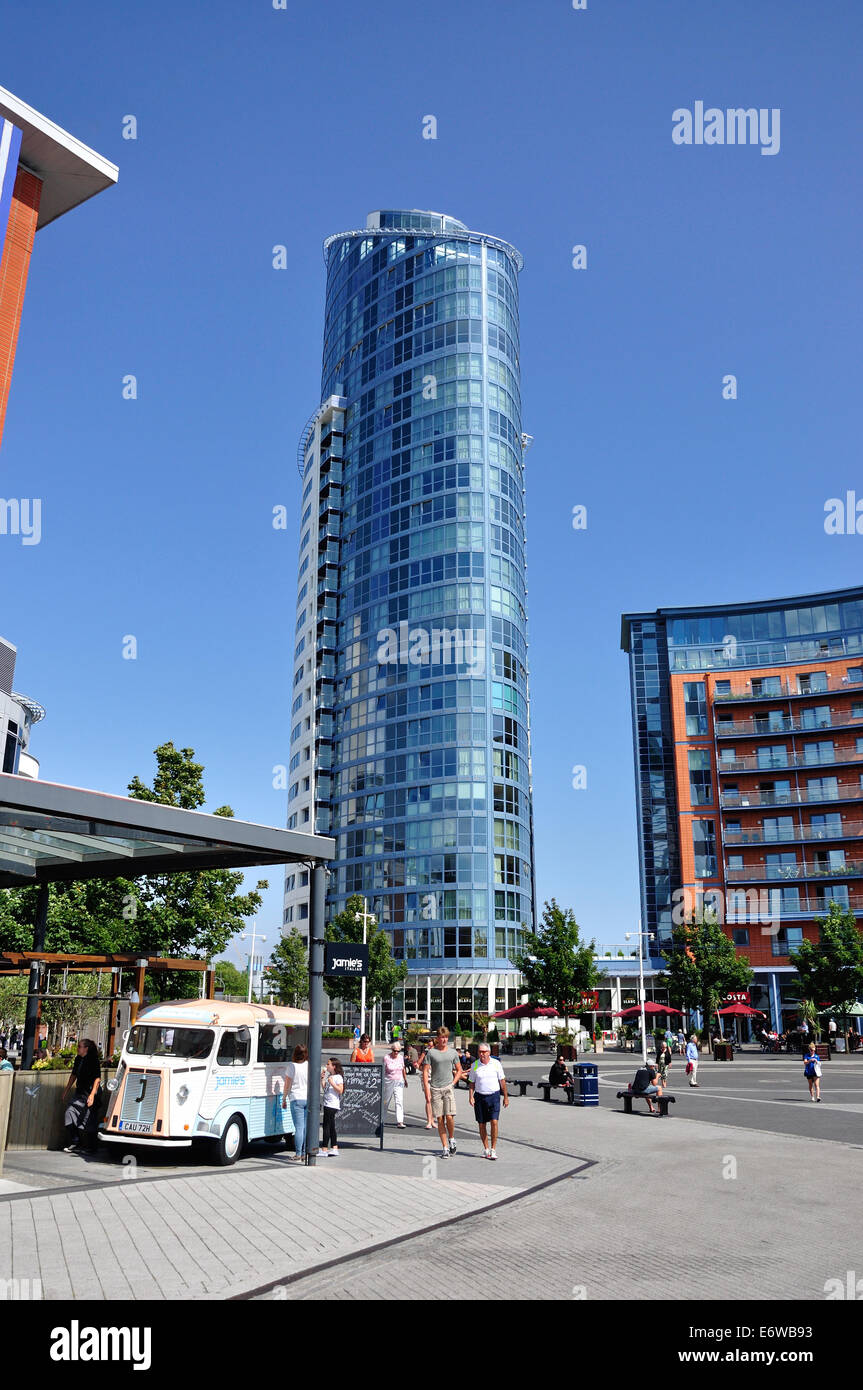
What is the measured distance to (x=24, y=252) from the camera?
26.2 metres

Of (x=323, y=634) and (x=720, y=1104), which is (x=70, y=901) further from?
(x=323, y=634)

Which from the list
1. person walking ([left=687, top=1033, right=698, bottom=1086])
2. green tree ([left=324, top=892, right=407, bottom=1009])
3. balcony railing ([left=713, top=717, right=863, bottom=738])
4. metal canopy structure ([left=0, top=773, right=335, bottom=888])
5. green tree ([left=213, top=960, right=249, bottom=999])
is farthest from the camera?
green tree ([left=213, top=960, right=249, bottom=999])

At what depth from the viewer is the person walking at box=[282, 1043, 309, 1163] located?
16031 millimetres

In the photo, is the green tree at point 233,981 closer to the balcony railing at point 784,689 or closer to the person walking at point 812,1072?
the balcony railing at point 784,689

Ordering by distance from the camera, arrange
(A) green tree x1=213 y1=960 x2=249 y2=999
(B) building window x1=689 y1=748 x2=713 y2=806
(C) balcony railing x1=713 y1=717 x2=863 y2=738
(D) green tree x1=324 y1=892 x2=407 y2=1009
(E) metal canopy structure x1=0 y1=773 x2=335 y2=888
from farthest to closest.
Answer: (A) green tree x1=213 y1=960 x2=249 y2=999 → (B) building window x1=689 y1=748 x2=713 y2=806 → (C) balcony railing x1=713 y1=717 x2=863 y2=738 → (D) green tree x1=324 y1=892 x2=407 y2=1009 → (E) metal canopy structure x1=0 y1=773 x2=335 y2=888

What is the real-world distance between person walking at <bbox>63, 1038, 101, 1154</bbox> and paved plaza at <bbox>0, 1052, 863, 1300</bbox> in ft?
1.64

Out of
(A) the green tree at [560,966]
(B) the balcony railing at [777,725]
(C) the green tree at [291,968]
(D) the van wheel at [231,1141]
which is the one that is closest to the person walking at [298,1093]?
(D) the van wheel at [231,1141]

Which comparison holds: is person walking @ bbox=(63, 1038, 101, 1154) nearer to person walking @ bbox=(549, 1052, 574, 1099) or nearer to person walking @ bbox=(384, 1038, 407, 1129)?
person walking @ bbox=(384, 1038, 407, 1129)

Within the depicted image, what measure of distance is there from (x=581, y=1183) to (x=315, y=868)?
5.87 m

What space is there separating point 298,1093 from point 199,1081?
102 inches

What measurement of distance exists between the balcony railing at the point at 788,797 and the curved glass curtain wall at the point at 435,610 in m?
16.8

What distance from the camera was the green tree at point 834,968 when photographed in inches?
2237

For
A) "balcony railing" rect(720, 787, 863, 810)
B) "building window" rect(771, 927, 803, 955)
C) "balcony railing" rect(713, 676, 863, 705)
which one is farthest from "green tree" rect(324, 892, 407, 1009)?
"balcony railing" rect(713, 676, 863, 705)
